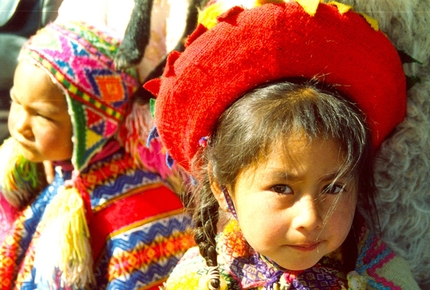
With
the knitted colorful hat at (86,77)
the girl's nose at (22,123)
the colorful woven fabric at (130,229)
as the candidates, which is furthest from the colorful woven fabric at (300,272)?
the girl's nose at (22,123)

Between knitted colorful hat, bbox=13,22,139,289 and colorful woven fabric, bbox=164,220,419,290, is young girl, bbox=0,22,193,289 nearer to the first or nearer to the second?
knitted colorful hat, bbox=13,22,139,289

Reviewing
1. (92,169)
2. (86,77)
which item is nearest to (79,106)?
(86,77)

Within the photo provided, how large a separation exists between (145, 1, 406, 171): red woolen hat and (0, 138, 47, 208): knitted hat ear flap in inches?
25.6

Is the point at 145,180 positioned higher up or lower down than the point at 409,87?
lower down

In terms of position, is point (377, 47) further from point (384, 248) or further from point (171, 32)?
point (171, 32)

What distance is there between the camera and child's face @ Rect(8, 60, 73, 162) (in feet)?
4.21

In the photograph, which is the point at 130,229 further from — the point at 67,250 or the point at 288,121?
the point at 288,121

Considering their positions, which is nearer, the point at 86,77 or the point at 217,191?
the point at 217,191

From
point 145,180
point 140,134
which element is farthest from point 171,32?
point 145,180

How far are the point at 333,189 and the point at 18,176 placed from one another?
88 centimetres

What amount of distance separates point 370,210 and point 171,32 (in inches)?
22.2

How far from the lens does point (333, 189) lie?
0.90 m

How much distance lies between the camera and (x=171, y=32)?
1.27 meters

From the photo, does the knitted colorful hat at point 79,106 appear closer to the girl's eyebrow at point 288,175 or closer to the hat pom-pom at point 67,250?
the hat pom-pom at point 67,250
